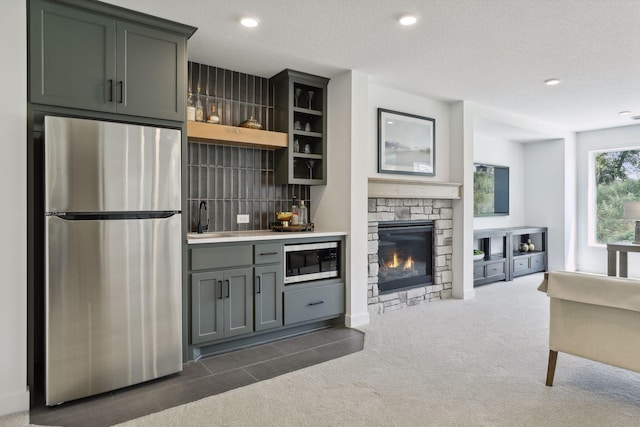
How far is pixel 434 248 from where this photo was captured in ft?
16.3

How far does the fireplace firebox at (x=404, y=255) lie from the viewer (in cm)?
452

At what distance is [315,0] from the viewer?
2.54 meters

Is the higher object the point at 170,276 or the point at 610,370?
the point at 170,276

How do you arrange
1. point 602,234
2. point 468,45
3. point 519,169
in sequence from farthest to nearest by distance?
point 519,169 → point 602,234 → point 468,45

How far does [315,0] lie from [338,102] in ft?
5.03

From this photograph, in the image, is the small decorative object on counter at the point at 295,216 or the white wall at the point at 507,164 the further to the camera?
the white wall at the point at 507,164

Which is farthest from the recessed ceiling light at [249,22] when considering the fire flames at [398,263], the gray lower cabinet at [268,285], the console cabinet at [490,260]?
the console cabinet at [490,260]

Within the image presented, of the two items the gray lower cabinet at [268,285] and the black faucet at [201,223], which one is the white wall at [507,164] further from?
the black faucet at [201,223]

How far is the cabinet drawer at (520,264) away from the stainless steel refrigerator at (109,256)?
18.2ft

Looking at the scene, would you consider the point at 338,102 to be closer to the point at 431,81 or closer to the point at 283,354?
the point at 431,81

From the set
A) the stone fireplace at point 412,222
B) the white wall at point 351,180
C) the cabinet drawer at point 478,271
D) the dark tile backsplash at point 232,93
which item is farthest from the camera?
the cabinet drawer at point 478,271

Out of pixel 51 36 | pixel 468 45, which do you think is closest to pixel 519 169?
pixel 468 45
